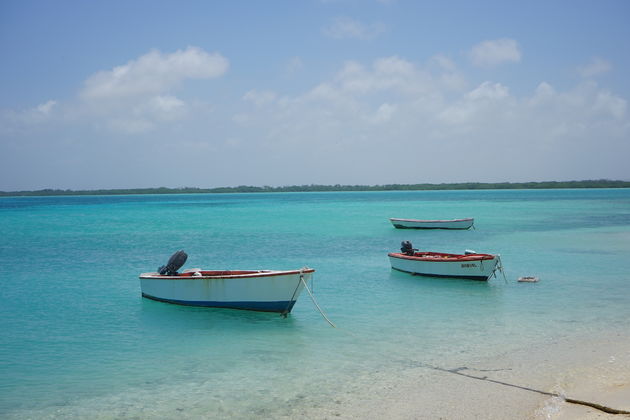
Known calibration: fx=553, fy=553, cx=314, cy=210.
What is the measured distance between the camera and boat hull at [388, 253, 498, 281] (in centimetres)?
1898

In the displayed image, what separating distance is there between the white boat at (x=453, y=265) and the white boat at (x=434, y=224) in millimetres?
21826

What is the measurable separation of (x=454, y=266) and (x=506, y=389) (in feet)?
36.0

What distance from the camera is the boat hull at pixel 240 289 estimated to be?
14.2 metres

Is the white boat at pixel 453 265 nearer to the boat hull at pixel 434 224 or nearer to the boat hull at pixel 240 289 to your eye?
the boat hull at pixel 240 289

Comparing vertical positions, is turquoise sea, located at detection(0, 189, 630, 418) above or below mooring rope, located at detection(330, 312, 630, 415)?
below

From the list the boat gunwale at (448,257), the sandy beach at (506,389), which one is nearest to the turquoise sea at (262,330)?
the sandy beach at (506,389)

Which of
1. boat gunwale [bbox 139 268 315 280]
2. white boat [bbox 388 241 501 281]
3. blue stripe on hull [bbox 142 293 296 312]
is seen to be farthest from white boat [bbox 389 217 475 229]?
blue stripe on hull [bbox 142 293 296 312]

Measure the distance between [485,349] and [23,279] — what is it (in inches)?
725

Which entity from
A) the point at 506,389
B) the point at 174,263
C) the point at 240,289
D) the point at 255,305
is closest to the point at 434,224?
the point at 174,263

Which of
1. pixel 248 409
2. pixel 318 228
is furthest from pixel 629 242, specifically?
pixel 248 409

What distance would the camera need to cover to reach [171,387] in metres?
9.43

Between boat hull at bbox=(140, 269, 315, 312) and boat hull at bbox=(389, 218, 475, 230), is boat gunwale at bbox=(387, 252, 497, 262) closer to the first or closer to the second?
boat hull at bbox=(140, 269, 315, 312)

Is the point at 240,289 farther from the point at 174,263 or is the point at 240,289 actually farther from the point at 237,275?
the point at 174,263

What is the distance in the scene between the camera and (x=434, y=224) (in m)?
43.9
